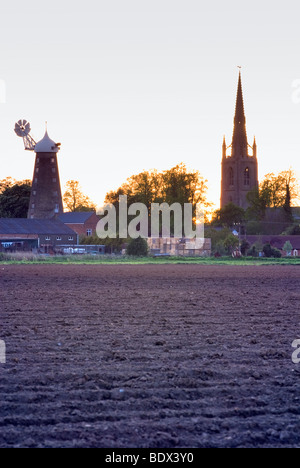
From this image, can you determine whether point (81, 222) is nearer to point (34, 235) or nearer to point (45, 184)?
point (45, 184)

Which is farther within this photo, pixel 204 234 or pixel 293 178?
pixel 293 178

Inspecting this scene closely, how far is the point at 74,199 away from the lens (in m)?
138

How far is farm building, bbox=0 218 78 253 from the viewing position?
9019 centimetres

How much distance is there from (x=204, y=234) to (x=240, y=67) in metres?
87.0

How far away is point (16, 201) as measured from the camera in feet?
382

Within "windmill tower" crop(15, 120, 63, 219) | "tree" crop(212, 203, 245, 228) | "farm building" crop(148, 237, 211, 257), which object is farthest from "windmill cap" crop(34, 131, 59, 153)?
"tree" crop(212, 203, 245, 228)

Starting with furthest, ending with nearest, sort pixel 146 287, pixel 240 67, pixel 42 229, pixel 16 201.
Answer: pixel 240 67 < pixel 16 201 < pixel 42 229 < pixel 146 287

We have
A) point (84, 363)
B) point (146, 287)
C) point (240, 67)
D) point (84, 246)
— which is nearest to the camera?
point (84, 363)

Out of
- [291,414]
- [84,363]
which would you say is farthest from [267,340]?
[291,414]

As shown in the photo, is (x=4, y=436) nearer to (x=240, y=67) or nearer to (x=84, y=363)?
(x=84, y=363)

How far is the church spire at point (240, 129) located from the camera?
169125 millimetres

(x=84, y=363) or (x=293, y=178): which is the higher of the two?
(x=293, y=178)

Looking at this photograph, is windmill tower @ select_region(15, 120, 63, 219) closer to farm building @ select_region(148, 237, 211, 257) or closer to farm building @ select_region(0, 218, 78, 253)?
farm building @ select_region(0, 218, 78, 253)
